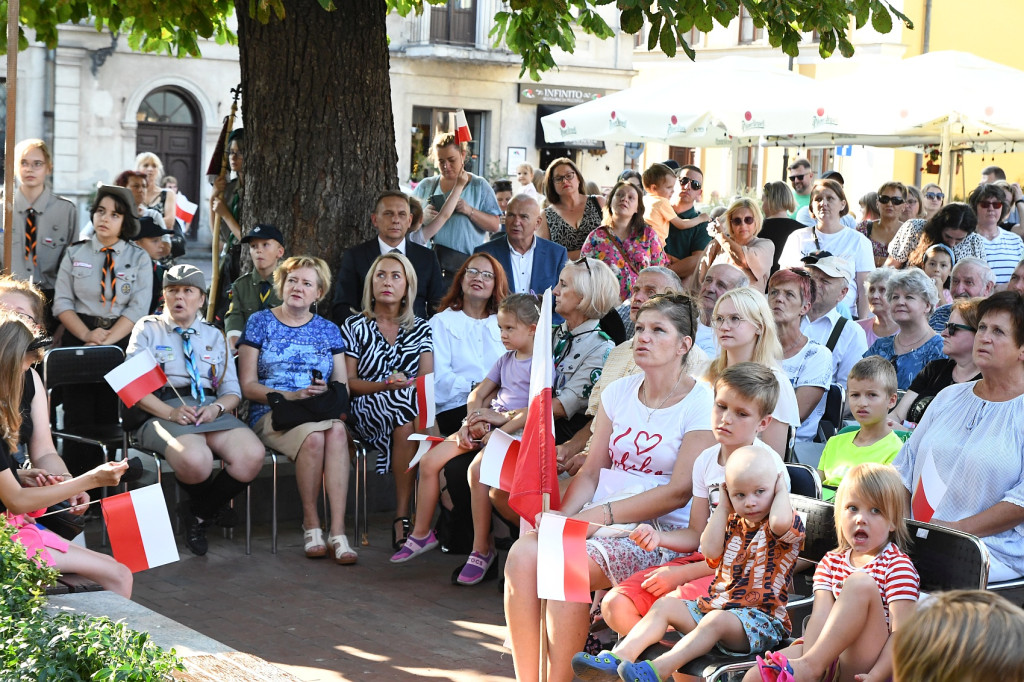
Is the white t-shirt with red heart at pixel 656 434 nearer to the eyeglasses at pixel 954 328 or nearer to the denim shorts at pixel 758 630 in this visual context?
the denim shorts at pixel 758 630

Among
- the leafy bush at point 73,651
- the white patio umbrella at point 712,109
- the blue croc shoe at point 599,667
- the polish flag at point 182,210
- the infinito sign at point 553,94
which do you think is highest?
the infinito sign at point 553,94

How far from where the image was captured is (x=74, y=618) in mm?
3449

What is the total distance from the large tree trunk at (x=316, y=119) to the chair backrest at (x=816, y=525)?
16.1 feet

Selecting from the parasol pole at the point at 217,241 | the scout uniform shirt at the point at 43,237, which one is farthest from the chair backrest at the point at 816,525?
the scout uniform shirt at the point at 43,237

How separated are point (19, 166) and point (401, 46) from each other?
24.1m

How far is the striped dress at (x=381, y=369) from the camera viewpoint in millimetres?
7258

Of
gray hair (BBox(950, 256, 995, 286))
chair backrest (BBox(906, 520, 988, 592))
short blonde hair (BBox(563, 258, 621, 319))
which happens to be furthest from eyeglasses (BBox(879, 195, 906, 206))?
chair backrest (BBox(906, 520, 988, 592))

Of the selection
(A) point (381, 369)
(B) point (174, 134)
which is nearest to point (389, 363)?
(A) point (381, 369)

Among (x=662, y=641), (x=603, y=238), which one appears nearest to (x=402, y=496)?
(x=603, y=238)

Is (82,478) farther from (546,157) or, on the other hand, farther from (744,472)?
(546,157)

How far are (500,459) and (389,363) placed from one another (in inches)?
86.9

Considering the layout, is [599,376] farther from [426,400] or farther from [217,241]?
[217,241]

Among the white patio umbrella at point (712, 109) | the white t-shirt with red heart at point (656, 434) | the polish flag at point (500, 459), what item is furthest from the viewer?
the white patio umbrella at point (712, 109)

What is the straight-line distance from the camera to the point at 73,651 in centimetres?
317
